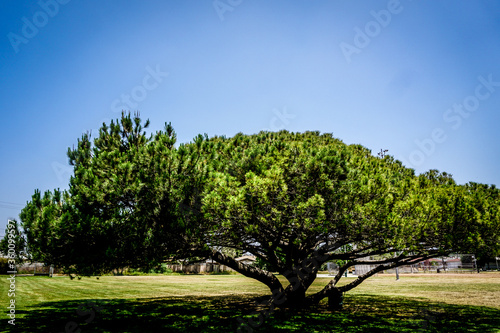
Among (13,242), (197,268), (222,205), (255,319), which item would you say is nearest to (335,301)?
(255,319)

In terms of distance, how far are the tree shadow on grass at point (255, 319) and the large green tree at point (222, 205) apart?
97.2 inches

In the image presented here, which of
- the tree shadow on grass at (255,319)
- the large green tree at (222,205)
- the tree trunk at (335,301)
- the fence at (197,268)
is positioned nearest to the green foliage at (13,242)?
the large green tree at (222,205)

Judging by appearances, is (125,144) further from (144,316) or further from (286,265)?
(286,265)

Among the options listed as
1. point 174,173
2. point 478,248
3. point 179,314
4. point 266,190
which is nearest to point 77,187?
point 174,173

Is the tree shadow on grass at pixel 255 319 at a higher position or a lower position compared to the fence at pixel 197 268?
higher

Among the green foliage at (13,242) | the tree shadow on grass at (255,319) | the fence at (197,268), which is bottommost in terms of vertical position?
the fence at (197,268)

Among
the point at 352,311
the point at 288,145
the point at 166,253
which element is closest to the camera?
the point at 166,253

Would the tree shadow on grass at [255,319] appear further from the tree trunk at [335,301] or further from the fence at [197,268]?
the fence at [197,268]

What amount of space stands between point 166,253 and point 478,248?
39.5 feet

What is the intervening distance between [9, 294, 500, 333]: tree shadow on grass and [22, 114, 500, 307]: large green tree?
247 cm

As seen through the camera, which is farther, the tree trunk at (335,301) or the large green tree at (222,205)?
the tree trunk at (335,301)

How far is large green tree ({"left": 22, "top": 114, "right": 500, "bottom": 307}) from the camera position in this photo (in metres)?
9.58

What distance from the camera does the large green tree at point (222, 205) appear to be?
958 cm

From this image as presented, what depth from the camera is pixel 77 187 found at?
9945mm
